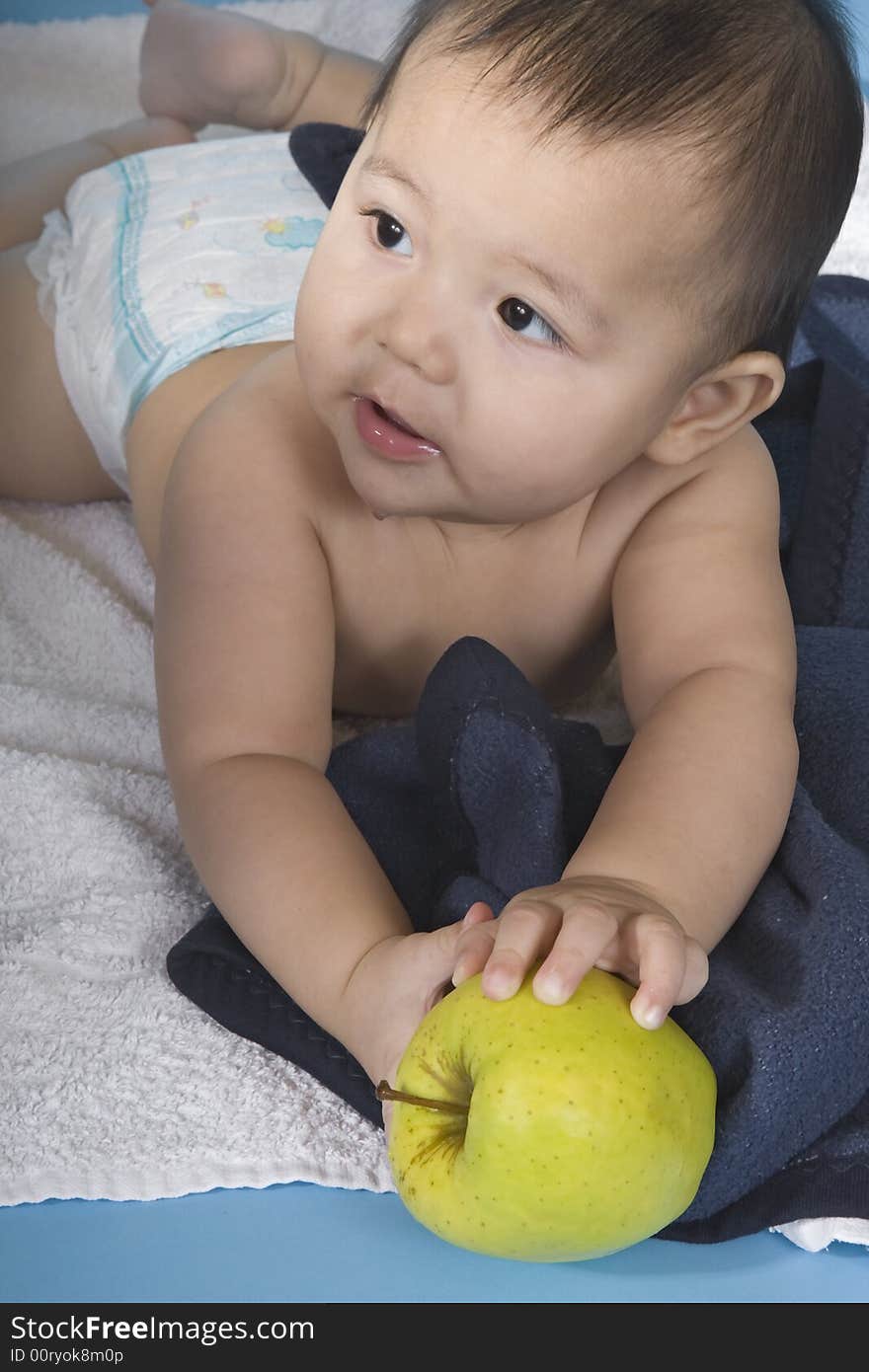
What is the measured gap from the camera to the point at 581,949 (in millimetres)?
690

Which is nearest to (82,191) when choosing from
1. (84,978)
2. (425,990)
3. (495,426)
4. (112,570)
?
(112,570)

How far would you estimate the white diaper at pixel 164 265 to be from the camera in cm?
134

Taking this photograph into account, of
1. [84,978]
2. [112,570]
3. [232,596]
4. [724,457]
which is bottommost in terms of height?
[112,570]

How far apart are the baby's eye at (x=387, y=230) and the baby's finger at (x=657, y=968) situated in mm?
410

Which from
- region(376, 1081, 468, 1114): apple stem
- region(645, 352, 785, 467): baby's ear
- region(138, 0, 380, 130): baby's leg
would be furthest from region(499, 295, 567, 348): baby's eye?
region(138, 0, 380, 130): baby's leg

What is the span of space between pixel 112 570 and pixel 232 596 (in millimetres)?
405

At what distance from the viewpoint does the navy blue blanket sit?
0.78 m

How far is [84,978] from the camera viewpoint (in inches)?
34.9

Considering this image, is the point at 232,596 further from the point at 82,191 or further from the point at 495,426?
the point at 82,191

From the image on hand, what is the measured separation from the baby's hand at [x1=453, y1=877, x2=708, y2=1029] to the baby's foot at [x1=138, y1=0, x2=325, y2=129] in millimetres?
1189

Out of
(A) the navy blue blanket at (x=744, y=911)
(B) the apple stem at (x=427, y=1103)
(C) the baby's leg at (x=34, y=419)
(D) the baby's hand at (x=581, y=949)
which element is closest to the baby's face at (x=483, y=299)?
(A) the navy blue blanket at (x=744, y=911)

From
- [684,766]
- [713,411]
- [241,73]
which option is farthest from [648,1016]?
[241,73]

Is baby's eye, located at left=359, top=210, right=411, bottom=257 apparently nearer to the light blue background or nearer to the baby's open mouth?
the baby's open mouth

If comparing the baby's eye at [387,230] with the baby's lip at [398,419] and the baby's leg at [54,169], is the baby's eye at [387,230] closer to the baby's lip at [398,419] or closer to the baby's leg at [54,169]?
the baby's lip at [398,419]
